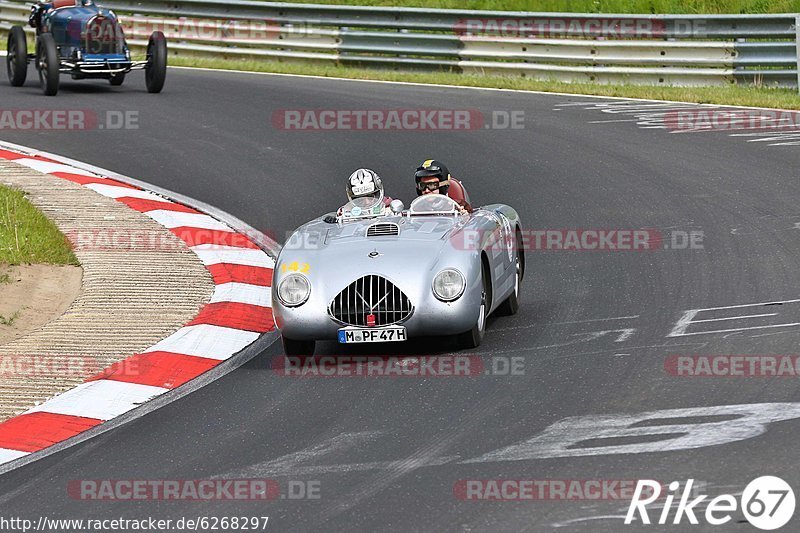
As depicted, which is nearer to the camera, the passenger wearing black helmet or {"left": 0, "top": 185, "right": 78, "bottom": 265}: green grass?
the passenger wearing black helmet

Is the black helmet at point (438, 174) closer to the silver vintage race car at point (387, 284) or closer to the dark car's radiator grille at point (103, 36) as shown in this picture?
the silver vintage race car at point (387, 284)

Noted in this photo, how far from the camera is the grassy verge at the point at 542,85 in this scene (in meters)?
18.4

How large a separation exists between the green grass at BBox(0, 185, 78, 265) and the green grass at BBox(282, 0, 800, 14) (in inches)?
545

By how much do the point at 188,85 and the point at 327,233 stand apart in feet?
38.6

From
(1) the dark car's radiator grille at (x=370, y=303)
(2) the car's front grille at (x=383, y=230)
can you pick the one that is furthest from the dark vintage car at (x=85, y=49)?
(1) the dark car's radiator grille at (x=370, y=303)

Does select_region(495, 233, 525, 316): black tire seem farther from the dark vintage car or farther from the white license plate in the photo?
the dark vintage car

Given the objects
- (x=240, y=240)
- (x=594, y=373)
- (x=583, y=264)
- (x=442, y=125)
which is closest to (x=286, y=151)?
(x=442, y=125)

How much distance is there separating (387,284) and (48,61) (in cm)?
1142

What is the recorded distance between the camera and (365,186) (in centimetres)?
986

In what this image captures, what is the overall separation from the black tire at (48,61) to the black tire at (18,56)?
2.08ft

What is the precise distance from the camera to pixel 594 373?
7957 mm

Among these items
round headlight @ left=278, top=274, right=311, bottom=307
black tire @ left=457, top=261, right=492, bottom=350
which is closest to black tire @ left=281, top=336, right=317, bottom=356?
round headlight @ left=278, top=274, right=311, bottom=307

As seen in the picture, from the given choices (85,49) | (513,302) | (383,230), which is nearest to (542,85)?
(85,49)

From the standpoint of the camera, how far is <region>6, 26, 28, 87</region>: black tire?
19.6 meters
